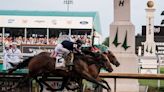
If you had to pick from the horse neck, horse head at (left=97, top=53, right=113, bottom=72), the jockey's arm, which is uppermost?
the jockey's arm

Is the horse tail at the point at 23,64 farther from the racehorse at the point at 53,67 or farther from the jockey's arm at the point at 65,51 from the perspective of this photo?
the jockey's arm at the point at 65,51

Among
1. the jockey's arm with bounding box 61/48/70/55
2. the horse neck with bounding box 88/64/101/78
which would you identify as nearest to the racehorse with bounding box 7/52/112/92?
the horse neck with bounding box 88/64/101/78

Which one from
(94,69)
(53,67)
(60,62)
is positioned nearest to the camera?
(60,62)

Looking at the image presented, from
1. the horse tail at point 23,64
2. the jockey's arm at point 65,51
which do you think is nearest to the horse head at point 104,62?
the jockey's arm at point 65,51

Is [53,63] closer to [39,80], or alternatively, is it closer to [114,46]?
[39,80]

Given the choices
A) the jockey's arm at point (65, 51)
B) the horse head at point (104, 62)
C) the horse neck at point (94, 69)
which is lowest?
the horse neck at point (94, 69)

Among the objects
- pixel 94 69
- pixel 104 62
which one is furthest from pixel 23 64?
pixel 104 62

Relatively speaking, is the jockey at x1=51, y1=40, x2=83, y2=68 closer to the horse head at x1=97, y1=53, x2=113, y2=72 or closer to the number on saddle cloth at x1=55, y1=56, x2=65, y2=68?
the number on saddle cloth at x1=55, y1=56, x2=65, y2=68

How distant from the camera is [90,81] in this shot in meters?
10.8

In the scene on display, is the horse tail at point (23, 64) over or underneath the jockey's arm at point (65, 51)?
underneath

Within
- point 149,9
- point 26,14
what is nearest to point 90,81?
point 26,14

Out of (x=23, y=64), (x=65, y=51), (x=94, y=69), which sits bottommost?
(x=94, y=69)

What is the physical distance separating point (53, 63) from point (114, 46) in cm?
574

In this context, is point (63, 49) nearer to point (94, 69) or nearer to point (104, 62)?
point (94, 69)
